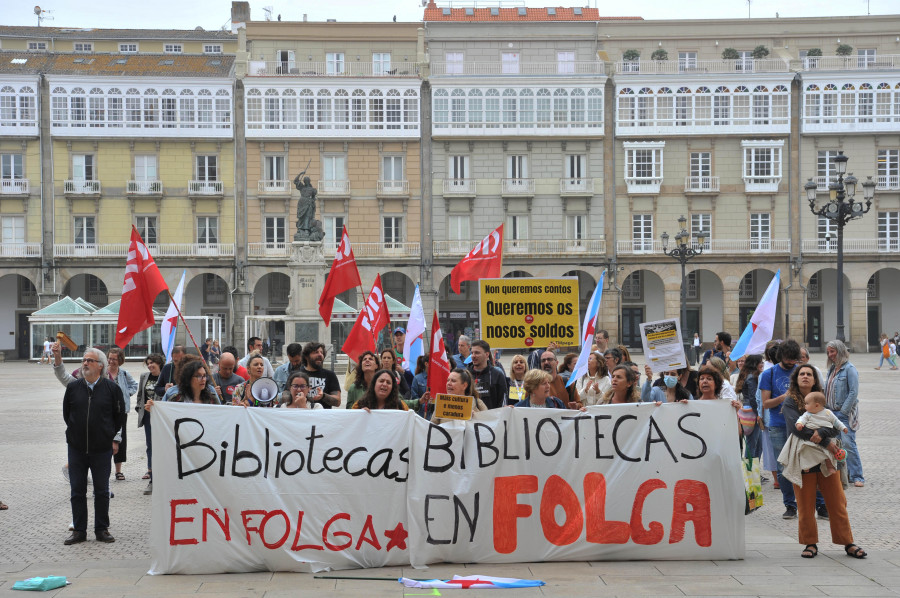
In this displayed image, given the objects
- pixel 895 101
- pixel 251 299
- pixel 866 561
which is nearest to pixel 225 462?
pixel 866 561

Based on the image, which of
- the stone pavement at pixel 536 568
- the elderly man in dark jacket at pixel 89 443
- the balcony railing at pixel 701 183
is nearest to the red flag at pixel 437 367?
the stone pavement at pixel 536 568

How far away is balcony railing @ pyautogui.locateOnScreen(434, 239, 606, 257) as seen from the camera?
1893 inches

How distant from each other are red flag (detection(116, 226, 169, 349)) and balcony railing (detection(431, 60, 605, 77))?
1586 inches

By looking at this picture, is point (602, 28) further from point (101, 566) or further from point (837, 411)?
point (101, 566)

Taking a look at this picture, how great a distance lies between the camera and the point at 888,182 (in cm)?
4775

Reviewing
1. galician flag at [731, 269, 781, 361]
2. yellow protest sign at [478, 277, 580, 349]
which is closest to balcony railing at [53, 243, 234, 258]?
galician flag at [731, 269, 781, 361]

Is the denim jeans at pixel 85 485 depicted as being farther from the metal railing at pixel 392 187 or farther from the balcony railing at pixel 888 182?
the balcony railing at pixel 888 182

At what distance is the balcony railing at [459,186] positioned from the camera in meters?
48.1

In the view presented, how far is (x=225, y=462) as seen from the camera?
745 centimetres

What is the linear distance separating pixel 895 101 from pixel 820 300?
32.9ft

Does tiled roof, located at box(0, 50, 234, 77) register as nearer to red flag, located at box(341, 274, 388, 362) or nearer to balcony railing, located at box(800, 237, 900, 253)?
balcony railing, located at box(800, 237, 900, 253)

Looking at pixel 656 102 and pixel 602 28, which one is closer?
pixel 656 102

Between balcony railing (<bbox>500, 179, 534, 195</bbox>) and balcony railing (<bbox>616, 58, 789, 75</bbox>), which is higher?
balcony railing (<bbox>616, 58, 789, 75</bbox>)

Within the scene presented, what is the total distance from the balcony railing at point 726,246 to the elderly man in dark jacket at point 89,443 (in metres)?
41.3
